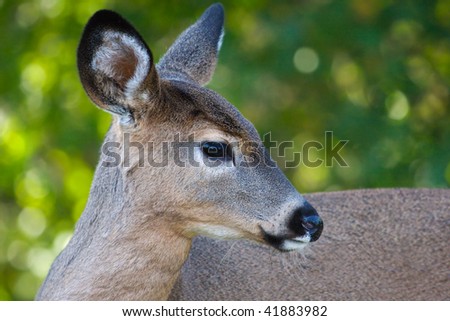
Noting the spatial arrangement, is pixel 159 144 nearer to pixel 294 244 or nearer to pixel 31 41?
pixel 294 244

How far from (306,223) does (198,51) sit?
5.62 ft

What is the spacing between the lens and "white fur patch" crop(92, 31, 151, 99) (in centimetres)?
529

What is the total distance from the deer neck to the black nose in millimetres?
625

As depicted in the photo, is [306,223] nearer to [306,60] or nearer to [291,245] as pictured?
[291,245]

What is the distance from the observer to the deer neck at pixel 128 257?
17.6ft

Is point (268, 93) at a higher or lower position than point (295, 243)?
lower

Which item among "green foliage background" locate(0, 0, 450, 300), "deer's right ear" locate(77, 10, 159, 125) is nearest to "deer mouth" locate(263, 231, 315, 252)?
"deer's right ear" locate(77, 10, 159, 125)

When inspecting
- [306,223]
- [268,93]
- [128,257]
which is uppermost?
[306,223]

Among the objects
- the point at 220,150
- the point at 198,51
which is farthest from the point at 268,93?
the point at 220,150

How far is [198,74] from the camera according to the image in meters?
6.36

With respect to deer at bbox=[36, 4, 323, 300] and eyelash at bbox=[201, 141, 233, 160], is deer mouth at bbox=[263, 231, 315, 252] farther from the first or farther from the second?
eyelash at bbox=[201, 141, 233, 160]

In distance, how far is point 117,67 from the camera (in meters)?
5.37

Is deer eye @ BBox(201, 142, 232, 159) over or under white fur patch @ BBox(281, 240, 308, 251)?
over

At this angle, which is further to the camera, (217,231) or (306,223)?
(217,231)
